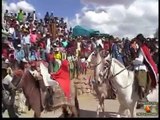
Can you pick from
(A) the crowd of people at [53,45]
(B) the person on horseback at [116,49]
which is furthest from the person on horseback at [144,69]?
(B) the person on horseback at [116,49]

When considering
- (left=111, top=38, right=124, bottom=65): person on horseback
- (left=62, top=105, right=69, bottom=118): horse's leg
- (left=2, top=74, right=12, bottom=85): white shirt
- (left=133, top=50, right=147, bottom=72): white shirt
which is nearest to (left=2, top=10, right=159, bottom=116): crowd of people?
(left=111, top=38, right=124, bottom=65): person on horseback

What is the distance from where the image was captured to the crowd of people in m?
9.27

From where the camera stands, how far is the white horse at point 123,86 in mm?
8477

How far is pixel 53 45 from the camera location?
10211 millimetres

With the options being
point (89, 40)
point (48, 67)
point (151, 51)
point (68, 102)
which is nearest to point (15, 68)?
point (48, 67)

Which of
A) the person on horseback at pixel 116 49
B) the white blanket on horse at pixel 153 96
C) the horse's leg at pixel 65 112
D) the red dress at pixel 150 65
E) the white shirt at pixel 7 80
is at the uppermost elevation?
the person on horseback at pixel 116 49

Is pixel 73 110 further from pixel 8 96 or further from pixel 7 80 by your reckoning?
pixel 7 80

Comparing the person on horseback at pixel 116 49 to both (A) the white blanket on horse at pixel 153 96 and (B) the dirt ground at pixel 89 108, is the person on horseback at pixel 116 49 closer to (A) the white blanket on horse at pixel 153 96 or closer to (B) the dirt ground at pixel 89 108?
(B) the dirt ground at pixel 89 108

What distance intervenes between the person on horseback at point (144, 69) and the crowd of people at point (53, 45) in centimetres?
28

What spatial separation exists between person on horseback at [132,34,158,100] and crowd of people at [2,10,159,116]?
0.91 ft

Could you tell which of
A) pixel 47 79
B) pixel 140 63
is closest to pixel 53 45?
pixel 47 79

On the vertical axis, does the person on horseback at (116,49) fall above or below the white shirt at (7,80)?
above

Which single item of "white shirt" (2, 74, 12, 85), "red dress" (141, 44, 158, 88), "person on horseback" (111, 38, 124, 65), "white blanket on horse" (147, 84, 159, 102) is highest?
"person on horseback" (111, 38, 124, 65)

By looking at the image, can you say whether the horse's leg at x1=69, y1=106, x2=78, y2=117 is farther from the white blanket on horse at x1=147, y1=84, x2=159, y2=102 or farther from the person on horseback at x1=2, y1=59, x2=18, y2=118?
the white blanket on horse at x1=147, y1=84, x2=159, y2=102
